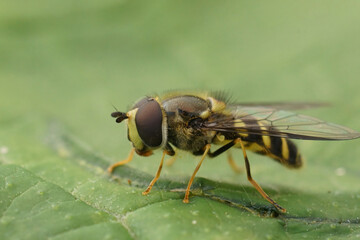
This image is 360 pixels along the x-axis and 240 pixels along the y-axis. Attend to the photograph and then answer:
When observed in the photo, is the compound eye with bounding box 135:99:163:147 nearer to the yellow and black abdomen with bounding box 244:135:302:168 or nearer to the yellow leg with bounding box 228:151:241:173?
the yellow and black abdomen with bounding box 244:135:302:168

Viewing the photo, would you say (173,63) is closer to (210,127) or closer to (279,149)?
(279,149)

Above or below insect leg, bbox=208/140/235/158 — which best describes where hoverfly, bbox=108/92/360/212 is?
above

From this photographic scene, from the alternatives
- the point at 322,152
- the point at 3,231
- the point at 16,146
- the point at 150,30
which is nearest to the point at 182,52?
the point at 150,30

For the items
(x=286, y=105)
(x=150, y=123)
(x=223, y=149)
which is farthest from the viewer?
(x=286, y=105)

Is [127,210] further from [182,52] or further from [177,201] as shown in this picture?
[182,52]

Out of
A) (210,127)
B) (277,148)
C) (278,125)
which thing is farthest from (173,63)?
(278,125)

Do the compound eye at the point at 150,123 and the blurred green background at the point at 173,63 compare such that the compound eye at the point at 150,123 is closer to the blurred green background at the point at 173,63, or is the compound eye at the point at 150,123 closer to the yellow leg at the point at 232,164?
the blurred green background at the point at 173,63

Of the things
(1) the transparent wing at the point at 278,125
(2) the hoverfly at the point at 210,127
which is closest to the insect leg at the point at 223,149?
(2) the hoverfly at the point at 210,127

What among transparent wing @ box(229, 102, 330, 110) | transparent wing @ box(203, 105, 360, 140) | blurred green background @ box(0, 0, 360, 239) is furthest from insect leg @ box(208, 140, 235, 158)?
transparent wing @ box(229, 102, 330, 110)
